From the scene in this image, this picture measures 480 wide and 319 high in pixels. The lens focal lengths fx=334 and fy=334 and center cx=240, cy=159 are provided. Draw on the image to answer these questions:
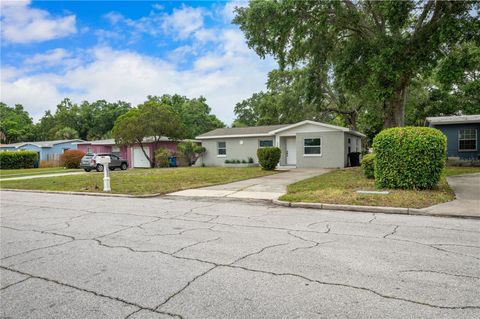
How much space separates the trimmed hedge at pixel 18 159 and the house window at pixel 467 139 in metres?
40.2

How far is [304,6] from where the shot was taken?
A: 15.8m

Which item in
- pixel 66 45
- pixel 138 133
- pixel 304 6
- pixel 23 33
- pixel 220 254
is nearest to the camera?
pixel 220 254

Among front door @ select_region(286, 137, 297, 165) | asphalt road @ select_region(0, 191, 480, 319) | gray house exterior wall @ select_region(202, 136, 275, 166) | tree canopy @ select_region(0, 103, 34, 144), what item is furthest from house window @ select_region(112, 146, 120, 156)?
tree canopy @ select_region(0, 103, 34, 144)

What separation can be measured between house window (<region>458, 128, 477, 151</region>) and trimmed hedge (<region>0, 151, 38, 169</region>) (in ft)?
132

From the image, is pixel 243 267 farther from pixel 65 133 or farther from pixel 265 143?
pixel 65 133

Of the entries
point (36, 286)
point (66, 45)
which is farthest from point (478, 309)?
point (66, 45)

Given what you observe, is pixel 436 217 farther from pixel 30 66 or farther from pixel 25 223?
pixel 30 66

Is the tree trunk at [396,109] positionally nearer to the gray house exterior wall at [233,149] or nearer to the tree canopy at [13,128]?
the gray house exterior wall at [233,149]

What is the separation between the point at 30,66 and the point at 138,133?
9.48 meters

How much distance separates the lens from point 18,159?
117ft

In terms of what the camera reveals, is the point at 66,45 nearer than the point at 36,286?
No

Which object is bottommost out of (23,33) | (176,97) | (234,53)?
(23,33)

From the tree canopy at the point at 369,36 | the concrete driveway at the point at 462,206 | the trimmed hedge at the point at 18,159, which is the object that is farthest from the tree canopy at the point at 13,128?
the concrete driveway at the point at 462,206

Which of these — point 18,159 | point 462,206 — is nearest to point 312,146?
point 462,206
